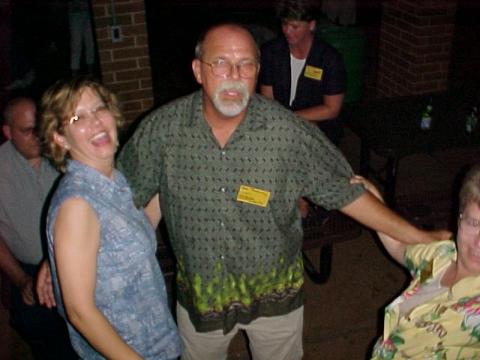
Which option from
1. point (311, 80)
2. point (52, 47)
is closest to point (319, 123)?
point (311, 80)

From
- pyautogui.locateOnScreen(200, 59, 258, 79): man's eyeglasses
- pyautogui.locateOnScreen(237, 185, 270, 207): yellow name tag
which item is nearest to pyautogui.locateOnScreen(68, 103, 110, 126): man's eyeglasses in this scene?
pyautogui.locateOnScreen(200, 59, 258, 79): man's eyeglasses

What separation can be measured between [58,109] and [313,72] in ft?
7.71

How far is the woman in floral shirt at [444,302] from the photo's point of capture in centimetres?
182

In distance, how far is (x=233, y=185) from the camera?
2234mm

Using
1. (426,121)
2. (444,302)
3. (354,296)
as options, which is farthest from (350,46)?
(444,302)

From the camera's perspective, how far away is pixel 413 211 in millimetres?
3703

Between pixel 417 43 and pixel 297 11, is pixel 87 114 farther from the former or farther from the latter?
pixel 417 43

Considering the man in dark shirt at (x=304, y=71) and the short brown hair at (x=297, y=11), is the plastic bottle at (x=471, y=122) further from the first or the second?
the short brown hair at (x=297, y=11)

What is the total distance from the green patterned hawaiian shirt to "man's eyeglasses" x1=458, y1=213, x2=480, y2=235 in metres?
0.55

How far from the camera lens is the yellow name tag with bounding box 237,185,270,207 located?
224 centimetres

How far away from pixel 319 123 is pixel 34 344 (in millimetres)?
2474

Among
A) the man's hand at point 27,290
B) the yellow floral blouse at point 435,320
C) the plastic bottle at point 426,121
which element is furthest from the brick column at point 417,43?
the man's hand at point 27,290

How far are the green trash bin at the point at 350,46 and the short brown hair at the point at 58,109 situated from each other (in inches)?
188

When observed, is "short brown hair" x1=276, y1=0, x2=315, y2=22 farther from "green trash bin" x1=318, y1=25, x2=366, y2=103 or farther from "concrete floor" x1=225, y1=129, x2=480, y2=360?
"green trash bin" x1=318, y1=25, x2=366, y2=103
